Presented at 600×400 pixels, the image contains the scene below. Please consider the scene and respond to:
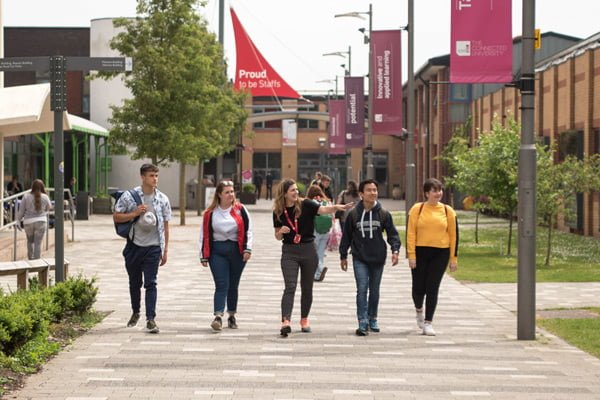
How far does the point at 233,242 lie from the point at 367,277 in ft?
4.73

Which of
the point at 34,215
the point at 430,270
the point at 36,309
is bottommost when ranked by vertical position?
the point at 36,309

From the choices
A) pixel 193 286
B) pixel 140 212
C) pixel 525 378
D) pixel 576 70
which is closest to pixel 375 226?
pixel 140 212

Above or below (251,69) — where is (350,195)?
below

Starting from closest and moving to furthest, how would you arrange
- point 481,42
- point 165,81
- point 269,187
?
point 481,42
point 165,81
point 269,187

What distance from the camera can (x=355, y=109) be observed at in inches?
1564

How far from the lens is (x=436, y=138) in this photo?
70.0m

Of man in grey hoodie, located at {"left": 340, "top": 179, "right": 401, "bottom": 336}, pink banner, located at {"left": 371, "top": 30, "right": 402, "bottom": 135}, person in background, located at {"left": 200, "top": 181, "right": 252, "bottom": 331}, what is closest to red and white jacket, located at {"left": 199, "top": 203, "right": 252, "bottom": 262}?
person in background, located at {"left": 200, "top": 181, "right": 252, "bottom": 331}

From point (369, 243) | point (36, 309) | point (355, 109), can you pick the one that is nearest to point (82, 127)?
point (355, 109)

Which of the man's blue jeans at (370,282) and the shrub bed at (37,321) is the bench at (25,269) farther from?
the man's blue jeans at (370,282)

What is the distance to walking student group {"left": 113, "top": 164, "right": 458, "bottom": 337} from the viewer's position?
12023mm

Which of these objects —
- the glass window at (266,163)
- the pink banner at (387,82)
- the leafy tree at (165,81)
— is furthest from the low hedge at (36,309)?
the glass window at (266,163)

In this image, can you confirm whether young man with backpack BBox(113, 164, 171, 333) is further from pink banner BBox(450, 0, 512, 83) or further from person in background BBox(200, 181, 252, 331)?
pink banner BBox(450, 0, 512, 83)

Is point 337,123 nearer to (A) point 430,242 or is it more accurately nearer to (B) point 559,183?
(B) point 559,183

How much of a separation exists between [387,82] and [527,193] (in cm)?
1939
